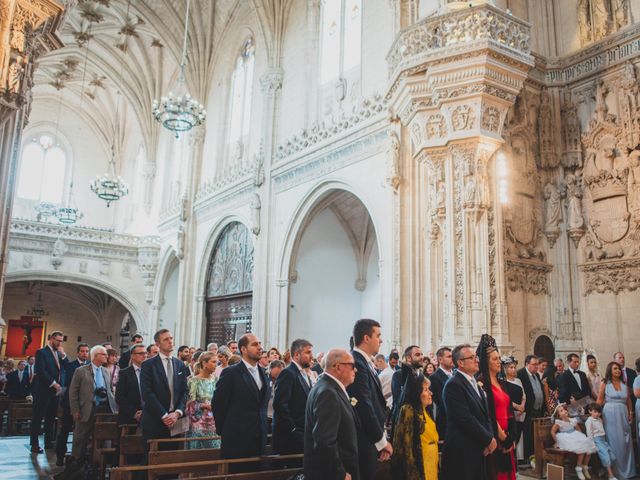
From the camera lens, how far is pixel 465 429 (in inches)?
175

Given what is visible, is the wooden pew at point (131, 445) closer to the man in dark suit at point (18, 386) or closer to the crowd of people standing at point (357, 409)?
the crowd of people standing at point (357, 409)

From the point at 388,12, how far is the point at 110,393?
930 cm

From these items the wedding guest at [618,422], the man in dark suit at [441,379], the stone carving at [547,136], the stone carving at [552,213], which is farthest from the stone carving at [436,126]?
the man in dark suit at [441,379]

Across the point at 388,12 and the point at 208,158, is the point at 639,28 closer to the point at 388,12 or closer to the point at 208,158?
the point at 388,12

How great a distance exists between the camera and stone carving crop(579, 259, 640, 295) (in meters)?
9.76

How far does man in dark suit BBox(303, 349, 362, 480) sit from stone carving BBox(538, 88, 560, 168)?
8545mm

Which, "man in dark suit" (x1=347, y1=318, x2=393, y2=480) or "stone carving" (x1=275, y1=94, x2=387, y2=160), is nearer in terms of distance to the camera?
"man in dark suit" (x1=347, y1=318, x2=393, y2=480)

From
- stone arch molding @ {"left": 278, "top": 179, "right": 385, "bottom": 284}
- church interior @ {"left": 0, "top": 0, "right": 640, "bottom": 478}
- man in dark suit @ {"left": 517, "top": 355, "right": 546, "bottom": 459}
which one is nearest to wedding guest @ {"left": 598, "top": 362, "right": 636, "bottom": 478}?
man in dark suit @ {"left": 517, "top": 355, "right": 546, "bottom": 459}

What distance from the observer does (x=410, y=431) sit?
4281mm

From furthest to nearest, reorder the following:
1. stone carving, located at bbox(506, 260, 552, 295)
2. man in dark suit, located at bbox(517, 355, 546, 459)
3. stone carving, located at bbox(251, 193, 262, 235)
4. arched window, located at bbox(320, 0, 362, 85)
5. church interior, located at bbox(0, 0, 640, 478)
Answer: stone carving, located at bbox(251, 193, 262, 235)
arched window, located at bbox(320, 0, 362, 85)
stone carving, located at bbox(506, 260, 552, 295)
church interior, located at bbox(0, 0, 640, 478)
man in dark suit, located at bbox(517, 355, 546, 459)

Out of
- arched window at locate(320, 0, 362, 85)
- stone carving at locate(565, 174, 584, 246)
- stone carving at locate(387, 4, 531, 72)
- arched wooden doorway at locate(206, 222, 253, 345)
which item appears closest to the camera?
stone carving at locate(387, 4, 531, 72)

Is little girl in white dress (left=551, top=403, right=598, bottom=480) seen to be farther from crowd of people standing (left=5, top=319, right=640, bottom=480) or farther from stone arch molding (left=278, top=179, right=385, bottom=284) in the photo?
stone arch molding (left=278, top=179, right=385, bottom=284)

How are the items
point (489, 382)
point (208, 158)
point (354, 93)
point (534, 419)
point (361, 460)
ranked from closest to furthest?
point (361, 460), point (489, 382), point (534, 419), point (354, 93), point (208, 158)

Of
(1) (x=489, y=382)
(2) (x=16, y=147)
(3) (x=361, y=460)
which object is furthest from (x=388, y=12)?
(3) (x=361, y=460)
